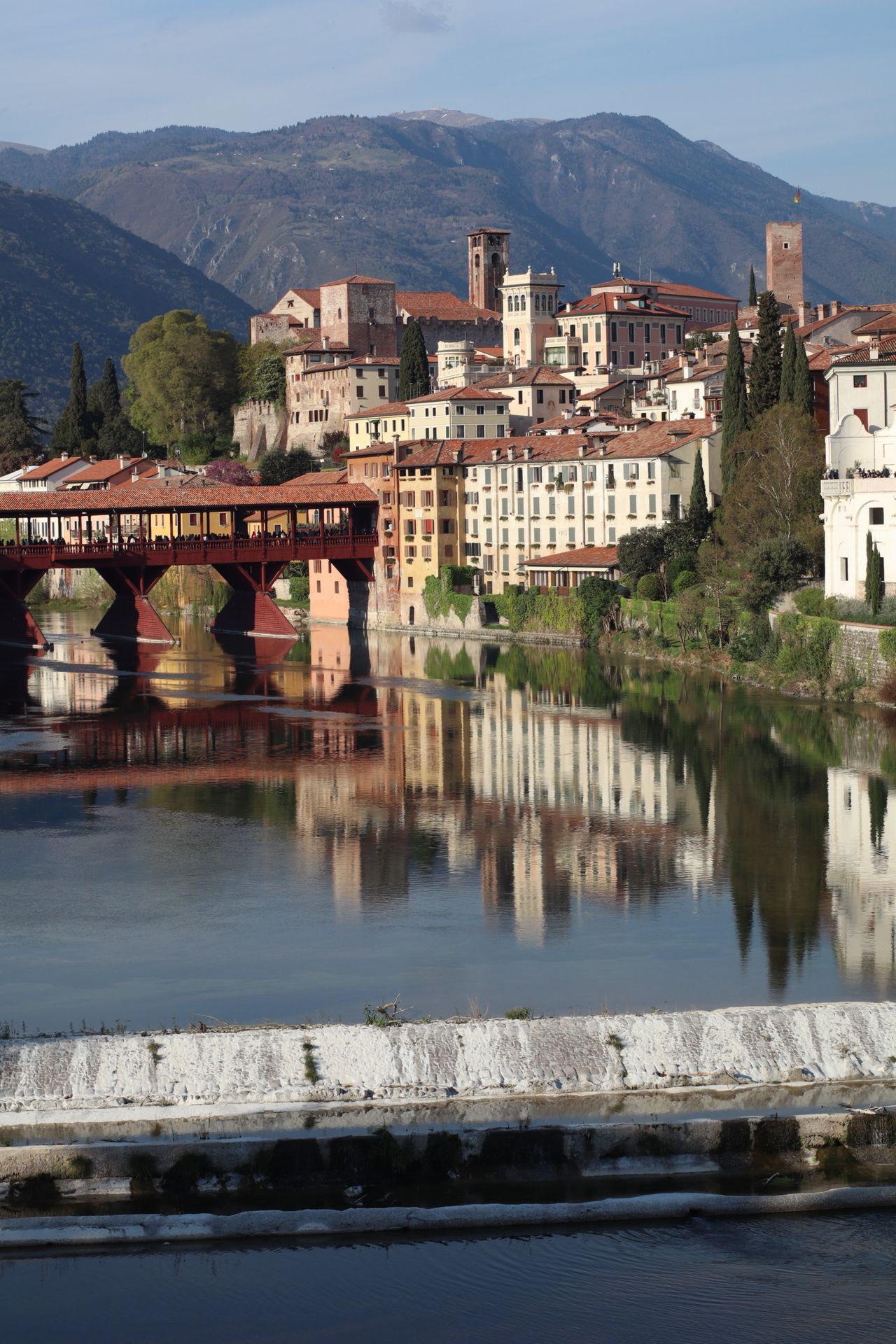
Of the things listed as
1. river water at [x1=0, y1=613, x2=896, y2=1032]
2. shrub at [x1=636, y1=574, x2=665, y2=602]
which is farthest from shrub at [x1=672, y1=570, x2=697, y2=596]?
river water at [x1=0, y1=613, x2=896, y2=1032]

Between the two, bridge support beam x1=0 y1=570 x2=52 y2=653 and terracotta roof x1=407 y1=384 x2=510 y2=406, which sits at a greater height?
terracotta roof x1=407 y1=384 x2=510 y2=406

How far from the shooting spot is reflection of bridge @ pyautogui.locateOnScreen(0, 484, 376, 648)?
7850 cm

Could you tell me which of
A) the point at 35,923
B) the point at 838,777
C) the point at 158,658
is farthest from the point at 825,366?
the point at 35,923

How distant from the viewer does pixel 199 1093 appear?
1634 centimetres

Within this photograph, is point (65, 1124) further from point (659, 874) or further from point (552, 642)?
point (552, 642)

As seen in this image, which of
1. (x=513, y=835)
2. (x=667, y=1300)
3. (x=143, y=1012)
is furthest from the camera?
(x=513, y=835)

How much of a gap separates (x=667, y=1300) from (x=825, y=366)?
58025 mm

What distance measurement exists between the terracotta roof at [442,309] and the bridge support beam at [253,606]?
48.2 meters

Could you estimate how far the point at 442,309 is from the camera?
133 metres

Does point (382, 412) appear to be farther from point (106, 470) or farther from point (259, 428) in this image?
point (259, 428)

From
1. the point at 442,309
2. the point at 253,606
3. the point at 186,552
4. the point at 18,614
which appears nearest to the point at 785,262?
the point at 442,309

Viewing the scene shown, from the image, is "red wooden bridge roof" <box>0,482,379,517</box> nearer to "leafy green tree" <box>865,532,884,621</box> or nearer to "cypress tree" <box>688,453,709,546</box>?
"cypress tree" <box>688,453,709,546</box>

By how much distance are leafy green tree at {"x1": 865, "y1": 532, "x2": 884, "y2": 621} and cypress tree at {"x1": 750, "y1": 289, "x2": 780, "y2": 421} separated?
13885mm

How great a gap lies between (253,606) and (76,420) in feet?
159
